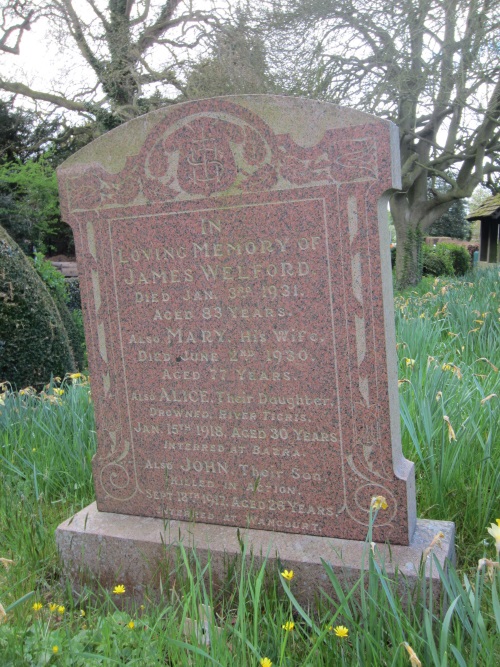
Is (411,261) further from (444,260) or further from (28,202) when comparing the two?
(28,202)

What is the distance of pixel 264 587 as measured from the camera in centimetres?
239

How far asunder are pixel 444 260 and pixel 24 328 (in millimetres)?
18447

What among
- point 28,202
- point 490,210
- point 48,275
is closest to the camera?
point 48,275

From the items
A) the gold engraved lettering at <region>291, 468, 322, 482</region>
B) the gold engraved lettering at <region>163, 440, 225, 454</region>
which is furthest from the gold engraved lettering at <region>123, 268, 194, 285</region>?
the gold engraved lettering at <region>291, 468, 322, 482</region>

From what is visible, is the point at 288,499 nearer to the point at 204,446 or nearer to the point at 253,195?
the point at 204,446

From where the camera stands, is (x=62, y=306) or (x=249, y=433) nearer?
(x=249, y=433)

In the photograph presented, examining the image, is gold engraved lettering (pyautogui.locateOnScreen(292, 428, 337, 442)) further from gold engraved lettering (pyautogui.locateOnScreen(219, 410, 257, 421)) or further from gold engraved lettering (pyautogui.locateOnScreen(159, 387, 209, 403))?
gold engraved lettering (pyautogui.locateOnScreen(159, 387, 209, 403))

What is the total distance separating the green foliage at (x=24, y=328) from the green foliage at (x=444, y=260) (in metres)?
15.8

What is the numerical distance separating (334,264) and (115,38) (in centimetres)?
1800

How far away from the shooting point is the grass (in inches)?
69.5

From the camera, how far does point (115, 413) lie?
2.88 m

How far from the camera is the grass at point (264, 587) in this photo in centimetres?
177

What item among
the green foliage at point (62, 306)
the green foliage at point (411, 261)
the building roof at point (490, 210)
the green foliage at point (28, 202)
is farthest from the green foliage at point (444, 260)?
the green foliage at point (62, 306)

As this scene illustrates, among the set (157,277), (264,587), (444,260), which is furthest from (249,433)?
(444,260)
